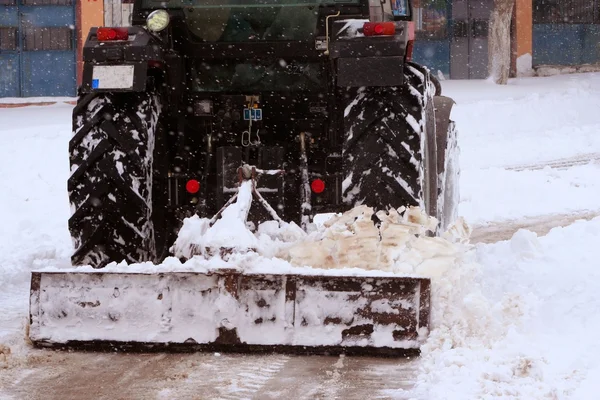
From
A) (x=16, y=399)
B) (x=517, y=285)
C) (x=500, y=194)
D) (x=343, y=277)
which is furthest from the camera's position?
(x=500, y=194)

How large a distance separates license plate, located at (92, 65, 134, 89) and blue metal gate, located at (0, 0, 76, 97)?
62.5ft

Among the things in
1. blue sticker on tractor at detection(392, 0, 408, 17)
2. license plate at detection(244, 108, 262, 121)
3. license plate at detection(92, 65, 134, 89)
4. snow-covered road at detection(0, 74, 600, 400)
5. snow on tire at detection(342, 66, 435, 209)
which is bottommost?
snow-covered road at detection(0, 74, 600, 400)

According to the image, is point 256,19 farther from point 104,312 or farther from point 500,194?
point 500,194

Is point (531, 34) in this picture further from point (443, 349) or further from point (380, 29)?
point (443, 349)

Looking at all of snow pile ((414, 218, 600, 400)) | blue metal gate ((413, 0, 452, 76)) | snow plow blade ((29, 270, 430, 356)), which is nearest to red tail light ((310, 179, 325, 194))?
snow pile ((414, 218, 600, 400))

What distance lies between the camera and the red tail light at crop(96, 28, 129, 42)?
20.1 ft

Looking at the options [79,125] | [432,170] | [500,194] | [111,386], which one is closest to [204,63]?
[79,125]

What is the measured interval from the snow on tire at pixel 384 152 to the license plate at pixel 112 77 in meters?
1.20

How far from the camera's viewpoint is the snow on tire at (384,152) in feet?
18.7

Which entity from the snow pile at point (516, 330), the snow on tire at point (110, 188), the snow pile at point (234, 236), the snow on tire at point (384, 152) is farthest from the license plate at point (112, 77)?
the snow pile at point (516, 330)

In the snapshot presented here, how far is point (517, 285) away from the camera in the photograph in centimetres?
604

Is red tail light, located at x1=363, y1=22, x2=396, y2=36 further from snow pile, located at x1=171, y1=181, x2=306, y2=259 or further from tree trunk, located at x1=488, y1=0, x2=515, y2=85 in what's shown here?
tree trunk, located at x1=488, y1=0, x2=515, y2=85

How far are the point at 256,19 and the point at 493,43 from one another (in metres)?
19.7

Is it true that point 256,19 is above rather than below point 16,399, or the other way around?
above
